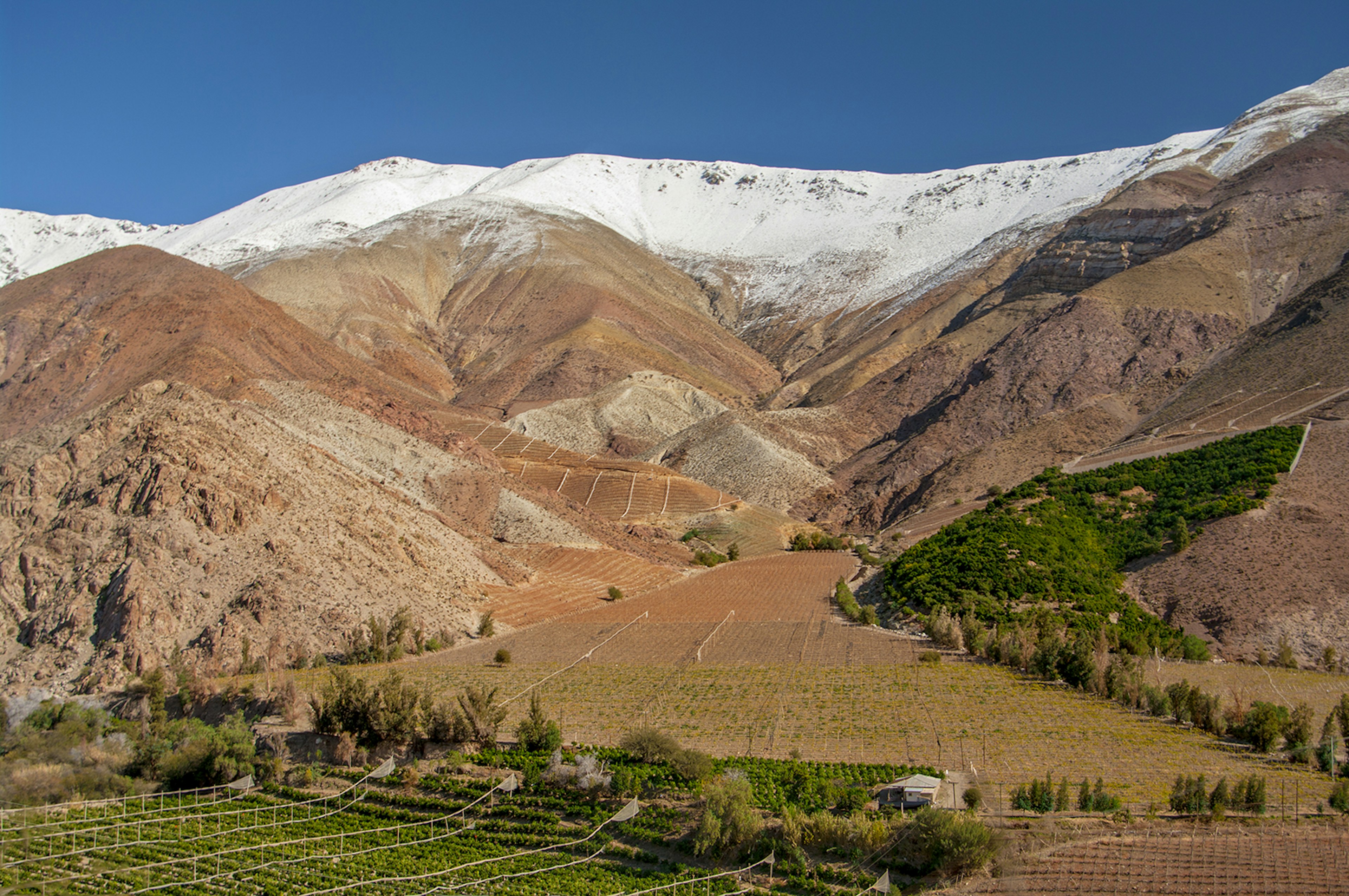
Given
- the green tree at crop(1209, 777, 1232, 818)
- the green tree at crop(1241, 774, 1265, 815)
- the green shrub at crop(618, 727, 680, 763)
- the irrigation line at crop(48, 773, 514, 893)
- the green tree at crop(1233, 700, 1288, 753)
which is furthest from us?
the green tree at crop(1233, 700, 1288, 753)

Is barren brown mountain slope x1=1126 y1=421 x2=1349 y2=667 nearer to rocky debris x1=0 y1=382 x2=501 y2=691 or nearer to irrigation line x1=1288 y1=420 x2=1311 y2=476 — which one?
irrigation line x1=1288 y1=420 x2=1311 y2=476

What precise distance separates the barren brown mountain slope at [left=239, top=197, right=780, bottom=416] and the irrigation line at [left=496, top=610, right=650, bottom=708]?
166 ft

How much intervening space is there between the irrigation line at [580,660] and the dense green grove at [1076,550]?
924cm

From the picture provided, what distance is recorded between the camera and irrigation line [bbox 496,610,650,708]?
87.5ft

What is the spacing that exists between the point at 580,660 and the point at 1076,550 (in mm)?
18738

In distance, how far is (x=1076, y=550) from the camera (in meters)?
37.8

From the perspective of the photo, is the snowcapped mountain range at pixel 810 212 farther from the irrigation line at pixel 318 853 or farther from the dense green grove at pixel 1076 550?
the irrigation line at pixel 318 853

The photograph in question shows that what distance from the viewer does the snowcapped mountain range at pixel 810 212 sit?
124 metres

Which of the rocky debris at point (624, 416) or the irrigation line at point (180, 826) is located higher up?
the rocky debris at point (624, 416)

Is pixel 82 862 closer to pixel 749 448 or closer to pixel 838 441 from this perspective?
pixel 749 448

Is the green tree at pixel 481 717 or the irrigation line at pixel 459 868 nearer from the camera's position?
the irrigation line at pixel 459 868

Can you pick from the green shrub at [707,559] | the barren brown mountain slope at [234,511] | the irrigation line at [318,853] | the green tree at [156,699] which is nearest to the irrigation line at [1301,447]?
the green shrub at [707,559]

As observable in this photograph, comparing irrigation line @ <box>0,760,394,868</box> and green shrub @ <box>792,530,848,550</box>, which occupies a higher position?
green shrub @ <box>792,530,848,550</box>

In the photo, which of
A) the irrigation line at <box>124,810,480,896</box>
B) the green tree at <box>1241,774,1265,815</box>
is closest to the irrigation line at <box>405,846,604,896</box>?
the irrigation line at <box>124,810,480,896</box>
